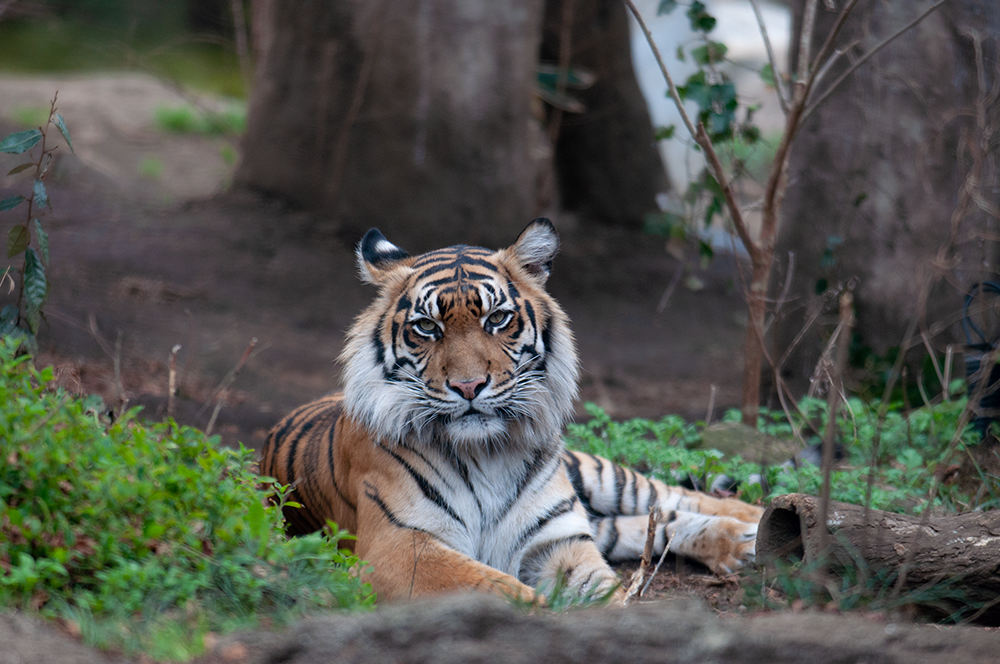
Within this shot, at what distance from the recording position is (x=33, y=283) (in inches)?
145

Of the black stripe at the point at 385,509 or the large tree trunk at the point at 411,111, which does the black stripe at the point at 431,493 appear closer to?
the black stripe at the point at 385,509

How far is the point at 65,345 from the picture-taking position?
6211mm

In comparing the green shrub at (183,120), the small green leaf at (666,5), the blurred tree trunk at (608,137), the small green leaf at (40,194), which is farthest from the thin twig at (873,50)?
the green shrub at (183,120)

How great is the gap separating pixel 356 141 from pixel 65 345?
10.9ft

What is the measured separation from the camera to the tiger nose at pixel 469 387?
11.0ft

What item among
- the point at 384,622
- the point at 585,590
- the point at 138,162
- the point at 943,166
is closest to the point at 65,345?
the point at 585,590

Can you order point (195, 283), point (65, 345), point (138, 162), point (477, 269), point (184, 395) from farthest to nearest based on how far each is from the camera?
point (138, 162) → point (195, 283) → point (65, 345) → point (184, 395) → point (477, 269)

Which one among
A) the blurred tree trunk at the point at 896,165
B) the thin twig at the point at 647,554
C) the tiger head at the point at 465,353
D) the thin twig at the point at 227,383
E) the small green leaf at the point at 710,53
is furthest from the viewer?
the blurred tree trunk at the point at 896,165

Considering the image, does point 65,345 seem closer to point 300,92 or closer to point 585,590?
point 300,92

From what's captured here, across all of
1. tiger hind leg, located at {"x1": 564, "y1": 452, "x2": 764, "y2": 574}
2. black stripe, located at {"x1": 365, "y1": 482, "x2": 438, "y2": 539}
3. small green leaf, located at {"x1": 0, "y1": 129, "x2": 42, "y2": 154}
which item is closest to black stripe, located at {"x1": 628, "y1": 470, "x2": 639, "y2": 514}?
tiger hind leg, located at {"x1": 564, "y1": 452, "x2": 764, "y2": 574}

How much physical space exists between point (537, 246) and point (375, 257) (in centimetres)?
71

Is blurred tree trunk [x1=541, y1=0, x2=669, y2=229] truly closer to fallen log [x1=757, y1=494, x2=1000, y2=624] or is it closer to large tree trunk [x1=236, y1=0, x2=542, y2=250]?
large tree trunk [x1=236, y1=0, x2=542, y2=250]

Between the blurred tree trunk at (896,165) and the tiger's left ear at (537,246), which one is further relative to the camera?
the blurred tree trunk at (896,165)

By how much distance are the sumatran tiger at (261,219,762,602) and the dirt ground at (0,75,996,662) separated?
1.68m
